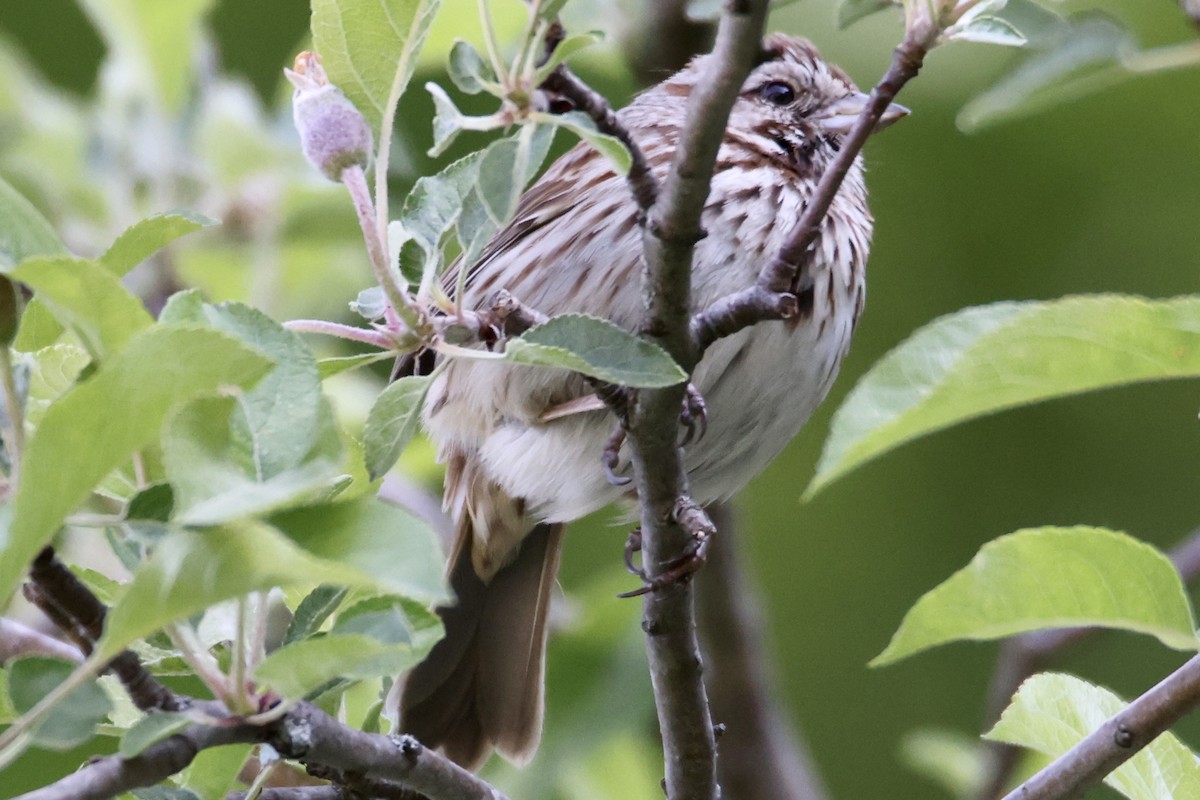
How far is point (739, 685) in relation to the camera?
3334 millimetres

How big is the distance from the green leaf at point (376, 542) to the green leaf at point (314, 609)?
0.89 ft

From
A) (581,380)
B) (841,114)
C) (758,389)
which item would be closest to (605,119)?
A: (581,380)

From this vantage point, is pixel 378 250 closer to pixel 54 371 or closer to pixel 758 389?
pixel 54 371

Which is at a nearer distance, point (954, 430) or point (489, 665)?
point (489, 665)

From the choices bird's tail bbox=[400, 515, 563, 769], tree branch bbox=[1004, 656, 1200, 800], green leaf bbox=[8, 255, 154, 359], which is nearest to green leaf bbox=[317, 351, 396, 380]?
green leaf bbox=[8, 255, 154, 359]

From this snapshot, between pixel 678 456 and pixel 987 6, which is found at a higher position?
pixel 987 6

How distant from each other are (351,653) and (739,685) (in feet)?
7.53

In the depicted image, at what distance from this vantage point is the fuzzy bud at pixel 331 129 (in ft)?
4.41

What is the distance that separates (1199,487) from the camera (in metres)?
5.79

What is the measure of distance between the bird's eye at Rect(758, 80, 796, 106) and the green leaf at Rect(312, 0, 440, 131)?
1.46 meters

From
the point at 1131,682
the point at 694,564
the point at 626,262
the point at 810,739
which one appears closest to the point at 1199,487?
the point at 1131,682

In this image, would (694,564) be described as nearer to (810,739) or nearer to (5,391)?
(5,391)

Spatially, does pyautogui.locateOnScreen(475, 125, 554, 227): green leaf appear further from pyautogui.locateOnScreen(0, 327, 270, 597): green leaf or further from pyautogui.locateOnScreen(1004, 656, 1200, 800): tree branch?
pyautogui.locateOnScreen(1004, 656, 1200, 800): tree branch

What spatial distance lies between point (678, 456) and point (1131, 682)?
4.19m
